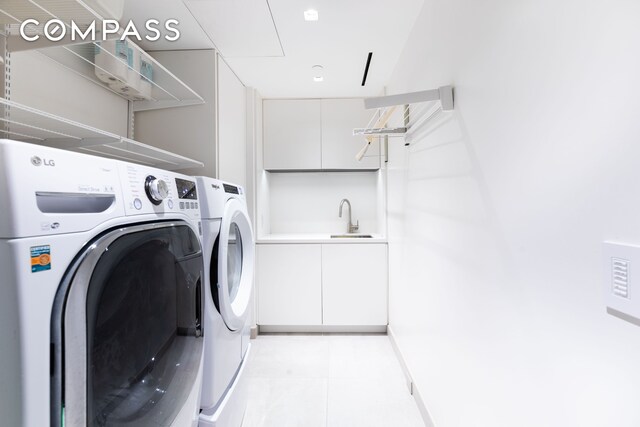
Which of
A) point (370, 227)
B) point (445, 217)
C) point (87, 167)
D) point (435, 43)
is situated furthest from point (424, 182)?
point (370, 227)

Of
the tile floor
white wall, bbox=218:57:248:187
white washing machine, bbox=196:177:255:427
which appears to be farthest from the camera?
white wall, bbox=218:57:248:187

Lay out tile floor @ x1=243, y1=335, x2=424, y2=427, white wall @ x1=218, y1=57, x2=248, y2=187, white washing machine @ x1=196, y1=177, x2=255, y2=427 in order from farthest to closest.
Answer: white wall @ x1=218, y1=57, x2=248, y2=187 < tile floor @ x1=243, y1=335, x2=424, y2=427 < white washing machine @ x1=196, y1=177, x2=255, y2=427

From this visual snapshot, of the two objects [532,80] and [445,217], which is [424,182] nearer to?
[445,217]

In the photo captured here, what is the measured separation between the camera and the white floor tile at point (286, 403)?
1.59 meters

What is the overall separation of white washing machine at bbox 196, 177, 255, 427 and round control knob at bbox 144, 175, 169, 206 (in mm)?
326

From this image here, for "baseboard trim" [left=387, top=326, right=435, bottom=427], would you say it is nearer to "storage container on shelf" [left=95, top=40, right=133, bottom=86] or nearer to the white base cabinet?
the white base cabinet

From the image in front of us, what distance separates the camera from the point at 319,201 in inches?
126

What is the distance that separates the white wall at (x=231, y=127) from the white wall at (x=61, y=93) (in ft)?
2.01

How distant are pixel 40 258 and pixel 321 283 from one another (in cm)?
228

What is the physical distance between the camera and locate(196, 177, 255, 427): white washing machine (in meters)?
1.14

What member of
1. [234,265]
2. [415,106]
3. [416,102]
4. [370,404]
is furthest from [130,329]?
[415,106]

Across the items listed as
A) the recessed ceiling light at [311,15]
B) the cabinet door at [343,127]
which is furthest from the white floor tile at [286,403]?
the recessed ceiling light at [311,15]

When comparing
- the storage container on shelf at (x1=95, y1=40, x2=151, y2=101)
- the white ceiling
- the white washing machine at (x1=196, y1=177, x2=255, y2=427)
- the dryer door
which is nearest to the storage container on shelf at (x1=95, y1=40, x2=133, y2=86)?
the storage container on shelf at (x1=95, y1=40, x2=151, y2=101)

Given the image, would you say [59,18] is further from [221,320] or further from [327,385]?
[327,385]
